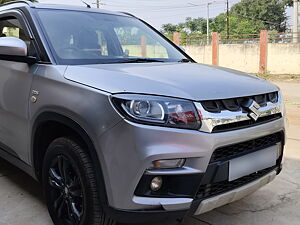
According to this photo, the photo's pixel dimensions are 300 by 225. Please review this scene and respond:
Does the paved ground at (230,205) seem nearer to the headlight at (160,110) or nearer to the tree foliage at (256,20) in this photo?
the headlight at (160,110)

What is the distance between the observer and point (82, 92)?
7.20ft

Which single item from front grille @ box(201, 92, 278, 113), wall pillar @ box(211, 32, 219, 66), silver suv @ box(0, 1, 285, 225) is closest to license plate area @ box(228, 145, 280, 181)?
silver suv @ box(0, 1, 285, 225)

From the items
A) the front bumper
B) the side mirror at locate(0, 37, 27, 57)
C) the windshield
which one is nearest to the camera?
the front bumper

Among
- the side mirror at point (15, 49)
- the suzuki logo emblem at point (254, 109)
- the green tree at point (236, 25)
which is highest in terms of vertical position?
the green tree at point (236, 25)

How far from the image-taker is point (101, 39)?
10.4ft

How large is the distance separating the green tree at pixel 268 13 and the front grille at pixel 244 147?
236 feet

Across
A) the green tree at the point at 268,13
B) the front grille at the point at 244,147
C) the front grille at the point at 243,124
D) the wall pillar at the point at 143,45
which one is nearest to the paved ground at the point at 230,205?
the front grille at the point at 244,147

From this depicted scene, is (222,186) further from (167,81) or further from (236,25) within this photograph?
(236,25)

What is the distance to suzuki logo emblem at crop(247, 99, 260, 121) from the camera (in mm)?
2248

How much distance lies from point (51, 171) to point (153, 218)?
3.01ft

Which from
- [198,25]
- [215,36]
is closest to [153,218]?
[215,36]

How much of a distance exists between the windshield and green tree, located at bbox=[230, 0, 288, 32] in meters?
71.0

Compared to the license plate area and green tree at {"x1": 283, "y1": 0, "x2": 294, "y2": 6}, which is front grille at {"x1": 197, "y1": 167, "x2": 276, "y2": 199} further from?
green tree at {"x1": 283, "y1": 0, "x2": 294, "y2": 6}

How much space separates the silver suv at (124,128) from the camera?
6.54ft
